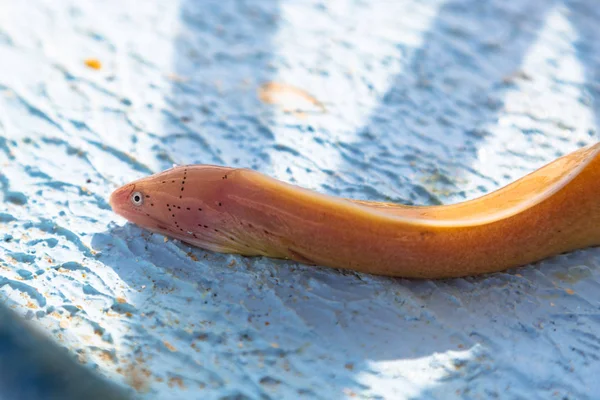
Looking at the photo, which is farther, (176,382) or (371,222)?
(371,222)

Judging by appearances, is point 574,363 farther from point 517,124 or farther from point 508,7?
point 508,7

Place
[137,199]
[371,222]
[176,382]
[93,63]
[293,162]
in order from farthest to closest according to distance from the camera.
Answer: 1. [93,63]
2. [293,162]
3. [137,199]
4. [371,222]
5. [176,382]

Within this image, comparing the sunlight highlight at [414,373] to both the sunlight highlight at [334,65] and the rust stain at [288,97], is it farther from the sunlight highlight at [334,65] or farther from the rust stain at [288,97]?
the rust stain at [288,97]

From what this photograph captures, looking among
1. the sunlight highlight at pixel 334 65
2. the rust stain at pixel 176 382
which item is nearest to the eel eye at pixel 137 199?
the sunlight highlight at pixel 334 65

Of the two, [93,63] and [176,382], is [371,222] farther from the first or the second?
[93,63]

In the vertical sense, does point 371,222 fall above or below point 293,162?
above

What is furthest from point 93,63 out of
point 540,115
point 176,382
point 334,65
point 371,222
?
point 540,115

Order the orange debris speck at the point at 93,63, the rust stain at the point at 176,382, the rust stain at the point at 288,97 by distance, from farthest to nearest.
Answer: the orange debris speck at the point at 93,63, the rust stain at the point at 288,97, the rust stain at the point at 176,382

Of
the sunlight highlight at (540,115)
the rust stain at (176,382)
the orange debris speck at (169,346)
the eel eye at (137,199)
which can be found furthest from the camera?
the sunlight highlight at (540,115)
